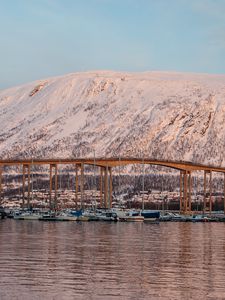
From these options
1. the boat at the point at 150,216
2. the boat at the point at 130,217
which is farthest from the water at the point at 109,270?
the boat at the point at 150,216

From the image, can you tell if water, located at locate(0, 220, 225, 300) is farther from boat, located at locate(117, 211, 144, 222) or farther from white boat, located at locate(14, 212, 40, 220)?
white boat, located at locate(14, 212, 40, 220)

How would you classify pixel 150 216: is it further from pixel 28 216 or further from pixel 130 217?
pixel 28 216

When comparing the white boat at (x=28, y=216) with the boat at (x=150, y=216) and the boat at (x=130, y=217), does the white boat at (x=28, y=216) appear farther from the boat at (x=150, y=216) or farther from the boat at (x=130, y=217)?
the boat at (x=150, y=216)

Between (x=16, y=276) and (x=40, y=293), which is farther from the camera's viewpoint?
(x=16, y=276)

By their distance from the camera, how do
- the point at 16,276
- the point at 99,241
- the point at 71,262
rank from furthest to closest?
the point at 99,241 → the point at 71,262 → the point at 16,276

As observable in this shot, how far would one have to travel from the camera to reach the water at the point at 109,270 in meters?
36.2

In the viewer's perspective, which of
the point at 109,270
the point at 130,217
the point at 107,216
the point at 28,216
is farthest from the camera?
the point at 28,216

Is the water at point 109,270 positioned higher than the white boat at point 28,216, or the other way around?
the water at point 109,270

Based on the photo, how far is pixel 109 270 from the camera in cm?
4403

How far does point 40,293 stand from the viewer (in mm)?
35469

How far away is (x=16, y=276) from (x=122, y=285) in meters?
5.43

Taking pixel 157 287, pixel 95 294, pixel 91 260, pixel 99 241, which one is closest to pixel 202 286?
pixel 157 287

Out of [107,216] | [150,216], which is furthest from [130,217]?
[150,216]

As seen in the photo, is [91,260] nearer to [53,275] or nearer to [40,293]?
[53,275]
